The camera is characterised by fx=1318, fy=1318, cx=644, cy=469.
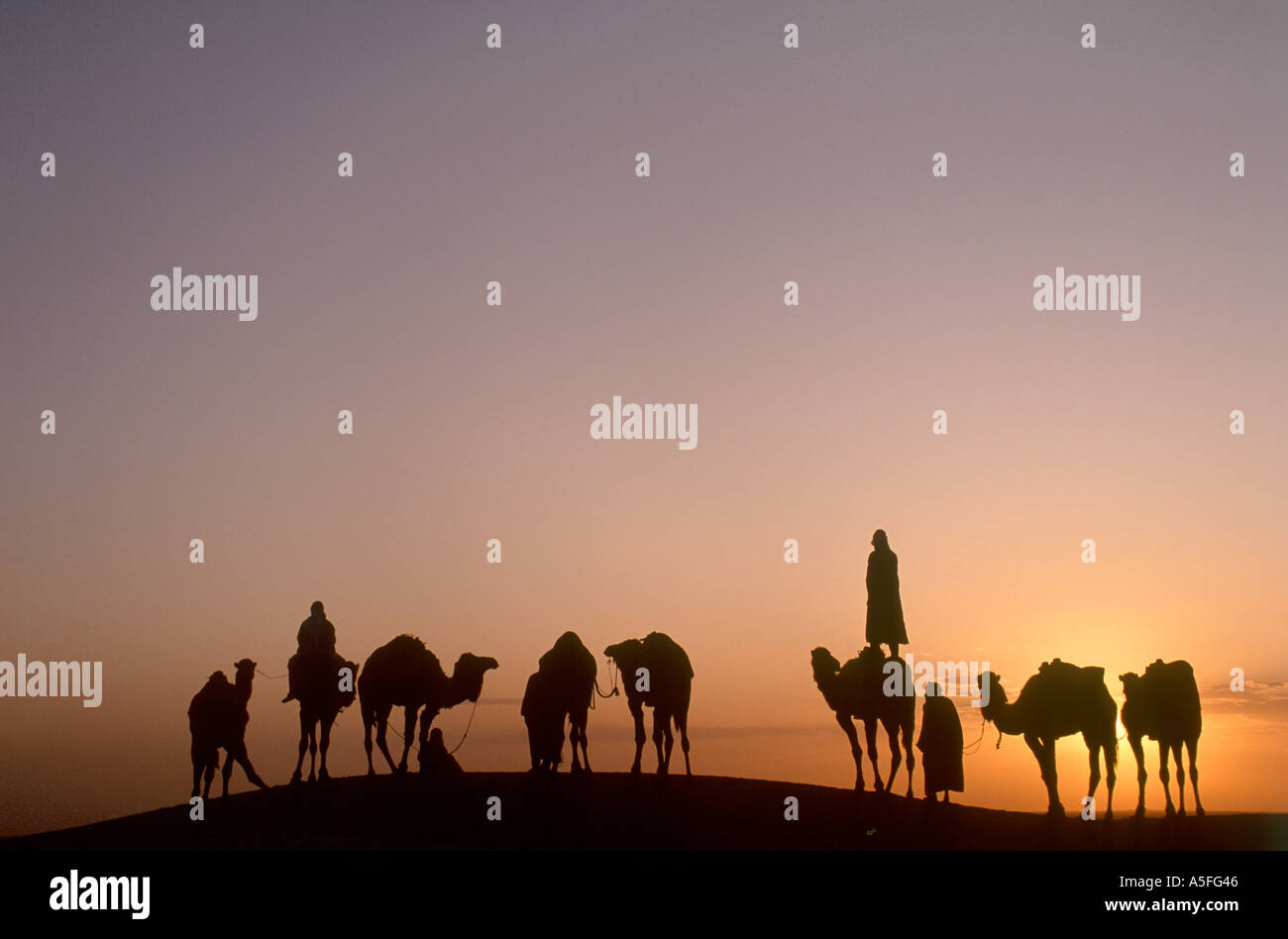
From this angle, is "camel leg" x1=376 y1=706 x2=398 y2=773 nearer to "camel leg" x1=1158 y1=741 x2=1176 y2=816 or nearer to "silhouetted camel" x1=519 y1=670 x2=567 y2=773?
"silhouetted camel" x1=519 y1=670 x2=567 y2=773

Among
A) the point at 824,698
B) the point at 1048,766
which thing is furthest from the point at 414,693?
the point at 1048,766

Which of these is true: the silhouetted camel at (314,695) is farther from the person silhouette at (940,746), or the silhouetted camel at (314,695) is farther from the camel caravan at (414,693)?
the person silhouette at (940,746)

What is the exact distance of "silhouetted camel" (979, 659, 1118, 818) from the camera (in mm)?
18953

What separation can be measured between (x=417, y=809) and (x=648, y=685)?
415 cm

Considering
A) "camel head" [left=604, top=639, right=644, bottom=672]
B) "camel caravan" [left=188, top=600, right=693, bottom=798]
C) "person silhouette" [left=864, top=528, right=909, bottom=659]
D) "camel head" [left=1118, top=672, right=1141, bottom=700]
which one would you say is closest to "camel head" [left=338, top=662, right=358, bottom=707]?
"camel caravan" [left=188, top=600, right=693, bottom=798]

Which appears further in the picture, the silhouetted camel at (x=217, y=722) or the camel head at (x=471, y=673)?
the camel head at (x=471, y=673)

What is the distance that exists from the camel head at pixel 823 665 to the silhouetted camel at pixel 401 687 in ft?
20.4

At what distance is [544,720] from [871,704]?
510 cm

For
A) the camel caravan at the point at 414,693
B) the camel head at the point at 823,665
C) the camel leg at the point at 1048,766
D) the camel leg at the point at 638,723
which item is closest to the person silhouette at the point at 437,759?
the camel caravan at the point at 414,693

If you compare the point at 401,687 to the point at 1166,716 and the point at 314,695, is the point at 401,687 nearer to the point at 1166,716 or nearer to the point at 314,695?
the point at 314,695

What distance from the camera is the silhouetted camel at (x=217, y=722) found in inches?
770

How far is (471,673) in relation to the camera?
2281 centimetres
